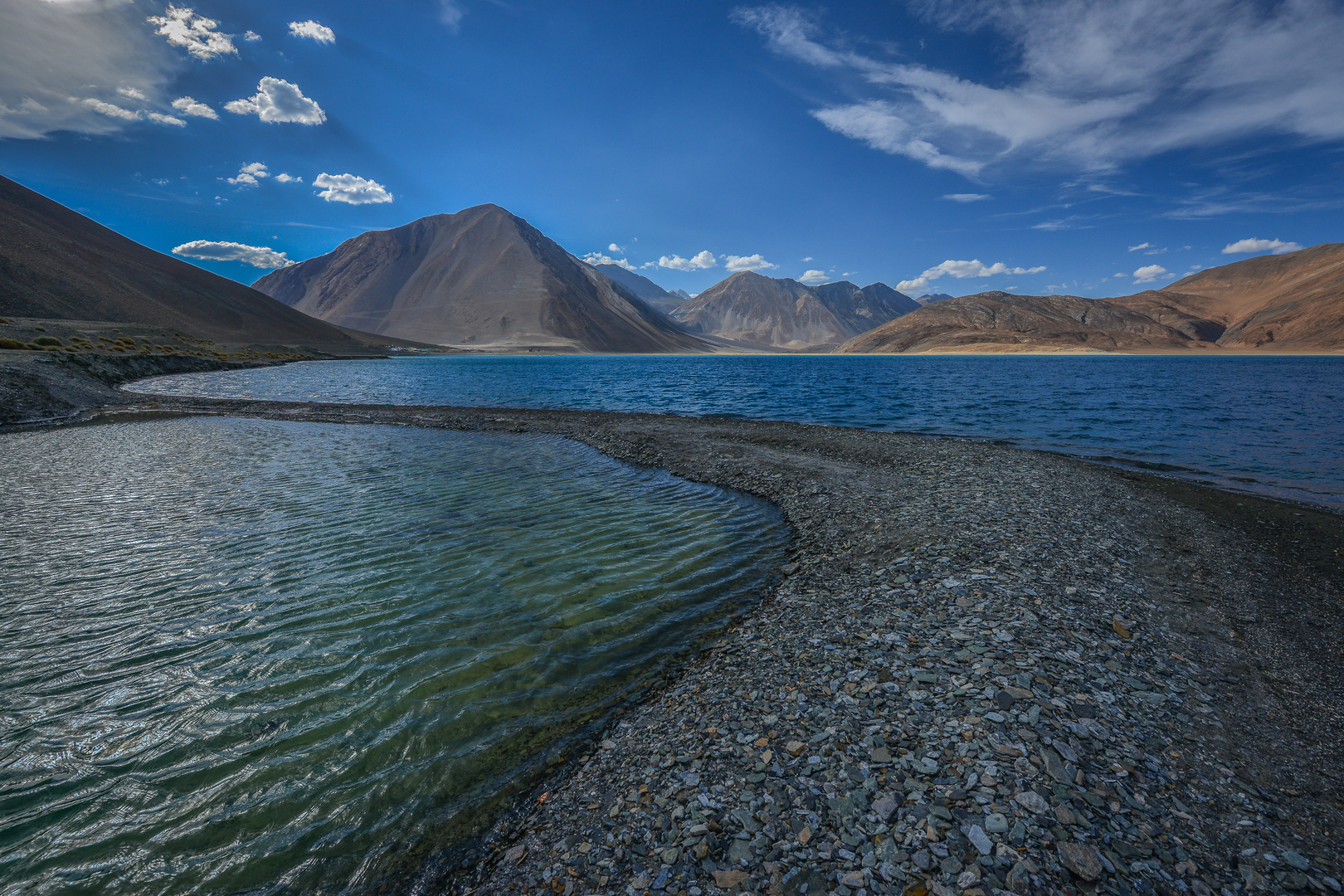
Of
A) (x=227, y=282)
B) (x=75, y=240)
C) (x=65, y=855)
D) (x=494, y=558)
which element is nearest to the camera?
(x=65, y=855)

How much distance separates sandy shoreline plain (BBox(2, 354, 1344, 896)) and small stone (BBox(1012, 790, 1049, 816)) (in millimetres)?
17

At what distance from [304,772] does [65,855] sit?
182 cm

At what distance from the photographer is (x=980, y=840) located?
437 centimetres

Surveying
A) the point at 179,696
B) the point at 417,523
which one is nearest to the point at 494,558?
the point at 417,523

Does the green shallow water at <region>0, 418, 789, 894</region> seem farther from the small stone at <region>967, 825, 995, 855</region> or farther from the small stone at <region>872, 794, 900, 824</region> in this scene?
the small stone at <region>967, 825, 995, 855</region>

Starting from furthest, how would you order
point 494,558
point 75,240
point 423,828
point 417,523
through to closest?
1. point 75,240
2. point 417,523
3. point 494,558
4. point 423,828

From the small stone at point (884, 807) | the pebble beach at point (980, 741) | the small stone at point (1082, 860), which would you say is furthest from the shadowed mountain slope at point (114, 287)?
the small stone at point (1082, 860)

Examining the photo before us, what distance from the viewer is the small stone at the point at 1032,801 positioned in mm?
4605

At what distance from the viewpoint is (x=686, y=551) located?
12.3 m

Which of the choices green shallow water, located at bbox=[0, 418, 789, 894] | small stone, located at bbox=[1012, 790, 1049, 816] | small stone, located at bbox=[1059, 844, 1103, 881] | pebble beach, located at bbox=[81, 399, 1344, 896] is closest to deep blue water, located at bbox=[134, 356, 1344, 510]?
pebble beach, located at bbox=[81, 399, 1344, 896]

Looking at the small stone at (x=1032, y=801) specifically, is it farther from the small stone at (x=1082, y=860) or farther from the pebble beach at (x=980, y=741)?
the small stone at (x=1082, y=860)

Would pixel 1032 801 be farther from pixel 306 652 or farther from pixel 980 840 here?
pixel 306 652

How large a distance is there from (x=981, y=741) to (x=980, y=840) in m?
1.38

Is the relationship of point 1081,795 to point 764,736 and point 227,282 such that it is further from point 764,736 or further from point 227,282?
point 227,282
